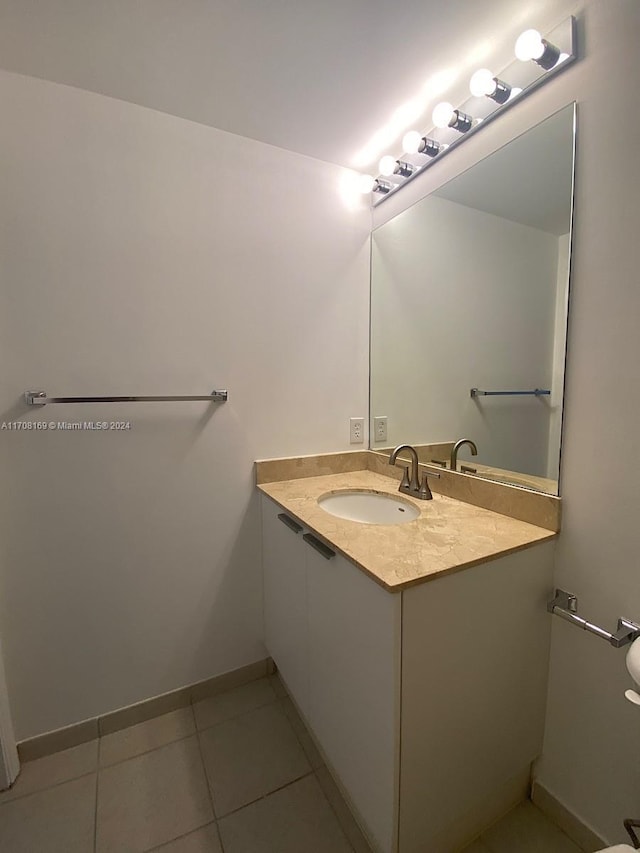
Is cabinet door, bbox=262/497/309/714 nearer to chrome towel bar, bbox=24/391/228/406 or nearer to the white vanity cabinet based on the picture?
the white vanity cabinet

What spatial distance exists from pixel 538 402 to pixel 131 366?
4.38 feet

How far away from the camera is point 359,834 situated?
39.2 inches

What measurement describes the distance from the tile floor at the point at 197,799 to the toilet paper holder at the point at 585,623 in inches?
24.7

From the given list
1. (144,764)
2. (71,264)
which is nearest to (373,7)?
(71,264)

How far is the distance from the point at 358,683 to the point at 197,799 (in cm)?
72

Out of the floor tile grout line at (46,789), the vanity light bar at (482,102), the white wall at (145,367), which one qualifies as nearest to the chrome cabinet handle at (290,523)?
the white wall at (145,367)

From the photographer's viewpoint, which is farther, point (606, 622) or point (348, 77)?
point (348, 77)

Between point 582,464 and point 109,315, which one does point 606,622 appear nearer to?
point 582,464

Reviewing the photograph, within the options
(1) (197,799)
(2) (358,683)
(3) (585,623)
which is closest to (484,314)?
(3) (585,623)

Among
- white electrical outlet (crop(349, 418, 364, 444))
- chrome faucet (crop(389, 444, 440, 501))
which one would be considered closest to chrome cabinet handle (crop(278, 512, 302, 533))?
chrome faucet (crop(389, 444, 440, 501))

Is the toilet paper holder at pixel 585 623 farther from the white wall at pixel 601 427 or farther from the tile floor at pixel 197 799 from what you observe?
the tile floor at pixel 197 799

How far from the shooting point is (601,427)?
0.90 meters

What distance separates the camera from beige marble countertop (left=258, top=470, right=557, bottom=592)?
2.65ft

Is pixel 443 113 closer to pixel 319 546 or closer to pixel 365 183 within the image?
pixel 365 183
